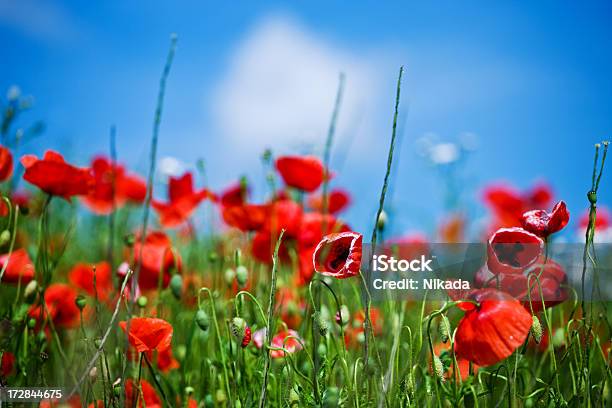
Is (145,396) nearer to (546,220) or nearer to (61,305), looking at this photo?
(61,305)

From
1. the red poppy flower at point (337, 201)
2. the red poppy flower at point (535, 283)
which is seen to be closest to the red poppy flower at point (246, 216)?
the red poppy flower at point (337, 201)

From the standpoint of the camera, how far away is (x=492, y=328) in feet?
2.40

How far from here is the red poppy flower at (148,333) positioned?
2.72ft

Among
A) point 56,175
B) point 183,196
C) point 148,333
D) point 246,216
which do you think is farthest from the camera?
point 183,196

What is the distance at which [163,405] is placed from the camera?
3.44ft

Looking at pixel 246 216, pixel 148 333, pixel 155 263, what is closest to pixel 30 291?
pixel 155 263

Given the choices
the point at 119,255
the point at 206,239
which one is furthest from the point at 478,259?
the point at 206,239

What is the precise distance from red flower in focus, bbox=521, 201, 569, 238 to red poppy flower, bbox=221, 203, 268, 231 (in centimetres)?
67

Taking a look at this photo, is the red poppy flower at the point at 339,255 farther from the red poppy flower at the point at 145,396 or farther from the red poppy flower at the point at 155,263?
the red poppy flower at the point at 155,263

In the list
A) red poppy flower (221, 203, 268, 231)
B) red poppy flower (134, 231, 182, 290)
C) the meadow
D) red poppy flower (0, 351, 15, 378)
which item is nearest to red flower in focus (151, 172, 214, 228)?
the meadow

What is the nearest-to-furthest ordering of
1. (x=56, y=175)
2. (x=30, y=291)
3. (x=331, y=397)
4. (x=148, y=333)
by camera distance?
(x=331, y=397) → (x=148, y=333) → (x=30, y=291) → (x=56, y=175)

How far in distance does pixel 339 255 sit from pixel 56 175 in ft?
2.14

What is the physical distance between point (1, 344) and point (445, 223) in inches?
87.8

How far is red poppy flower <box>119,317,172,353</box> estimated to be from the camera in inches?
32.7
